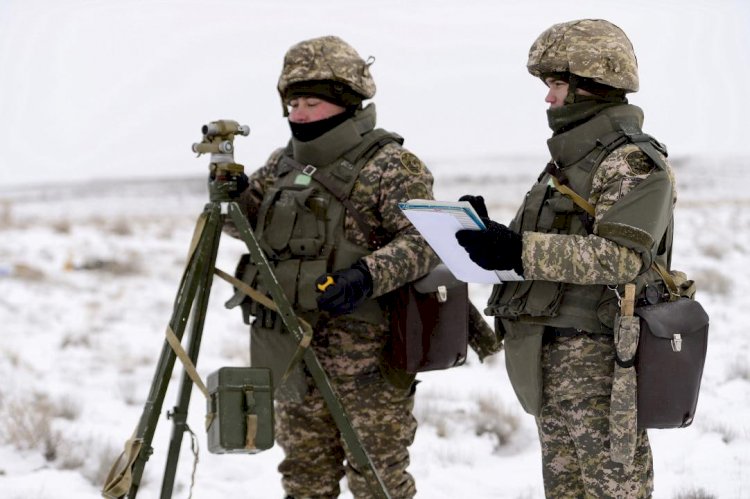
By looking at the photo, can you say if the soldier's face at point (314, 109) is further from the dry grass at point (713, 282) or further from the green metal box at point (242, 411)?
the dry grass at point (713, 282)

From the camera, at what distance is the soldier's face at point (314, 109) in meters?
4.07

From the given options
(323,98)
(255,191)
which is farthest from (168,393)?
(323,98)

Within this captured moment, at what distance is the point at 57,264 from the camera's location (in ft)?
41.3

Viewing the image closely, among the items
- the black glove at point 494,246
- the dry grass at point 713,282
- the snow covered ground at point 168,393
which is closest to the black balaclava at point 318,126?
the black glove at point 494,246

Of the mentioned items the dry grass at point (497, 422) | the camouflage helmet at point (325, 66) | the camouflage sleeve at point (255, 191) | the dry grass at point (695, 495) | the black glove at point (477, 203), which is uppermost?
the camouflage helmet at point (325, 66)

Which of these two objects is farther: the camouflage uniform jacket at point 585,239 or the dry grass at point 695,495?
the dry grass at point 695,495

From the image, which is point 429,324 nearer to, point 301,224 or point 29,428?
point 301,224

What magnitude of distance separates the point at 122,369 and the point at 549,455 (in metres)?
5.43

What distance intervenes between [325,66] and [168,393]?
4288 millimetres

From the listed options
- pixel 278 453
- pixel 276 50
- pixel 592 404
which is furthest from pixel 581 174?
pixel 276 50

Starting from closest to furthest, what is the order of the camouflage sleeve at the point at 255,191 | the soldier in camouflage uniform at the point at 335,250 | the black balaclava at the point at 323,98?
the soldier in camouflage uniform at the point at 335,250
the black balaclava at the point at 323,98
the camouflage sleeve at the point at 255,191

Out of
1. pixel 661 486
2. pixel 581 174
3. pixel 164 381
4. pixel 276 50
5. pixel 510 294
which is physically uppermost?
pixel 276 50

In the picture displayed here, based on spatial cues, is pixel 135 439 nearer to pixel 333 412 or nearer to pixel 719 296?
pixel 333 412

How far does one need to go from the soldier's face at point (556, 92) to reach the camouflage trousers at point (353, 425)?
123 cm
